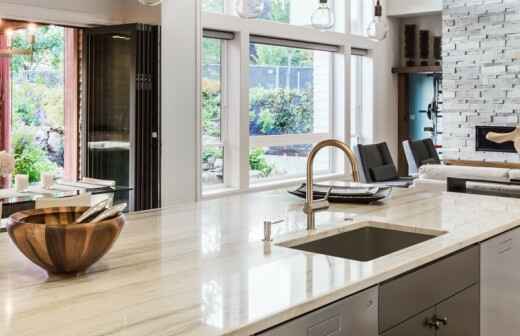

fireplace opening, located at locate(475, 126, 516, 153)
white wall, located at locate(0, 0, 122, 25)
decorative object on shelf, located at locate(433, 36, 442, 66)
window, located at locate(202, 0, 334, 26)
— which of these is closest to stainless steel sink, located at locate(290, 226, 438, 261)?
white wall, located at locate(0, 0, 122, 25)

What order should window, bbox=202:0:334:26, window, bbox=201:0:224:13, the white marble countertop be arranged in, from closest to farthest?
the white marble countertop, window, bbox=201:0:224:13, window, bbox=202:0:334:26

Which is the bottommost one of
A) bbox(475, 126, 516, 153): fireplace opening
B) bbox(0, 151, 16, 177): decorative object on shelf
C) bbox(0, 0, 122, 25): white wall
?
bbox(0, 151, 16, 177): decorative object on shelf

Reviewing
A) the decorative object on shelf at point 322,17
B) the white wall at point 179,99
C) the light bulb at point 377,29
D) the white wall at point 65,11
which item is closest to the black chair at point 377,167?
the white wall at point 179,99

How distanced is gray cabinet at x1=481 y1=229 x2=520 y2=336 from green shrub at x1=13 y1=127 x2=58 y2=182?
A: 5214 millimetres

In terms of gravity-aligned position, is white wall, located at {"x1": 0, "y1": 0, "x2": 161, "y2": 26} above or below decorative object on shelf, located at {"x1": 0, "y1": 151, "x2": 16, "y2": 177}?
above

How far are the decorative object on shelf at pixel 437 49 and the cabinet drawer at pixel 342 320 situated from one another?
867 cm

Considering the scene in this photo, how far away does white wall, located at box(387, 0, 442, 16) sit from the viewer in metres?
9.45

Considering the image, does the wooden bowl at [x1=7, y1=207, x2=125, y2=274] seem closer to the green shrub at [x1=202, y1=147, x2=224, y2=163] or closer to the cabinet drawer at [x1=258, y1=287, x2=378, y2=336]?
the cabinet drawer at [x1=258, y1=287, x2=378, y2=336]

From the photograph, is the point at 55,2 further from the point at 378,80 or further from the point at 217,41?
the point at 378,80

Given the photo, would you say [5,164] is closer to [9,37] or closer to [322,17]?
[9,37]

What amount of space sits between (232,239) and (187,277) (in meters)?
0.51

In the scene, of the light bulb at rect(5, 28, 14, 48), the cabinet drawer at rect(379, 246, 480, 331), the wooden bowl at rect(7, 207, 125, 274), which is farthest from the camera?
the light bulb at rect(5, 28, 14, 48)

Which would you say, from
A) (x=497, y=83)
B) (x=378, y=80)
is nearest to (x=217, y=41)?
(x=378, y=80)

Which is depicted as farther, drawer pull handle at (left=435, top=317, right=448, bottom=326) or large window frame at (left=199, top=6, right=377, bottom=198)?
large window frame at (left=199, top=6, right=377, bottom=198)
